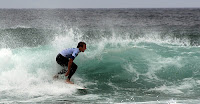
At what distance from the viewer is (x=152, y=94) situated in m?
7.31

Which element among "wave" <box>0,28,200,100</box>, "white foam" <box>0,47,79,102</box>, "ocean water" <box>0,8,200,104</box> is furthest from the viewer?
"wave" <box>0,28,200,100</box>

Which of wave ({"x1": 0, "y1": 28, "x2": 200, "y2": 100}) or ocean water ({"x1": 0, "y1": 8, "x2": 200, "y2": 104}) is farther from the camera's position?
wave ({"x1": 0, "y1": 28, "x2": 200, "y2": 100})

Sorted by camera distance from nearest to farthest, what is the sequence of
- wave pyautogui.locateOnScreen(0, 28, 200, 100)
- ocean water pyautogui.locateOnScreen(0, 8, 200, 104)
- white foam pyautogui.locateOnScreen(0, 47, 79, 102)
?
ocean water pyautogui.locateOnScreen(0, 8, 200, 104) → white foam pyautogui.locateOnScreen(0, 47, 79, 102) → wave pyautogui.locateOnScreen(0, 28, 200, 100)

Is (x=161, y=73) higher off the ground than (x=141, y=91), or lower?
higher

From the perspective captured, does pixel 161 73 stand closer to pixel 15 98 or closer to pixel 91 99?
pixel 91 99

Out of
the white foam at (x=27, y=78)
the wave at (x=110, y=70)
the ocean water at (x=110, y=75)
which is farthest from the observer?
the wave at (x=110, y=70)

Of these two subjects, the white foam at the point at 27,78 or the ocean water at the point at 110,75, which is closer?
the ocean water at the point at 110,75

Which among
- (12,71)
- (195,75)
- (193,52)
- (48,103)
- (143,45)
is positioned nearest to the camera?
(48,103)

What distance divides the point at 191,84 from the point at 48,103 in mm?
4922

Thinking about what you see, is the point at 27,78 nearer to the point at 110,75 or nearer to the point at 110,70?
the point at 110,75

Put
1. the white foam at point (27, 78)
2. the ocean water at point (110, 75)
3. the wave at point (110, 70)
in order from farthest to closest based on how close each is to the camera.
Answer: the wave at point (110, 70) → the white foam at point (27, 78) → the ocean water at point (110, 75)

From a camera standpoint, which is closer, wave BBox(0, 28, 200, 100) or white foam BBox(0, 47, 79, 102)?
white foam BBox(0, 47, 79, 102)

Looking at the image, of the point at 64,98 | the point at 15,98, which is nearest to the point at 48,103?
the point at 64,98

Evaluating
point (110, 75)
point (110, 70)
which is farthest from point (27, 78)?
point (110, 70)
